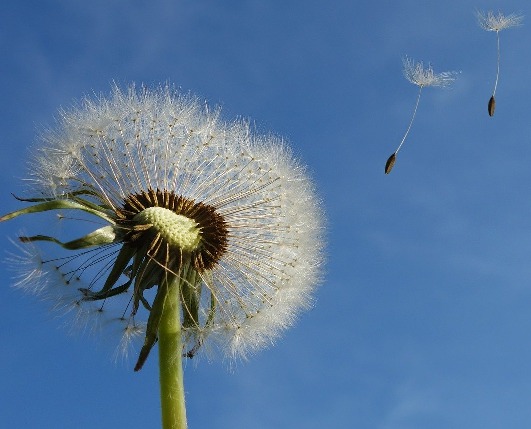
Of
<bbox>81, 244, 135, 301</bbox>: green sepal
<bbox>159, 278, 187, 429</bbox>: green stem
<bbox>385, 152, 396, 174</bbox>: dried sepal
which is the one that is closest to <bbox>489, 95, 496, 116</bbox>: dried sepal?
<bbox>385, 152, 396, 174</bbox>: dried sepal

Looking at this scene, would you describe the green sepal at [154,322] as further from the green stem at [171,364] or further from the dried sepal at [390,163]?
the dried sepal at [390,163]

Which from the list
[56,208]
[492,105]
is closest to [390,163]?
[492,105]

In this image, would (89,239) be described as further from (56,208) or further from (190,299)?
(190,299)

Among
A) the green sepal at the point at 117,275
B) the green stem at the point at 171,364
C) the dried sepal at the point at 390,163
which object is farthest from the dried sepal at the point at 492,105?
the green sepal at the point at 117,275

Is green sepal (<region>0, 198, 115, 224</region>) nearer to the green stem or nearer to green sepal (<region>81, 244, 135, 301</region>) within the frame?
green sepal (<region>81, 244, 135, 301</region>)

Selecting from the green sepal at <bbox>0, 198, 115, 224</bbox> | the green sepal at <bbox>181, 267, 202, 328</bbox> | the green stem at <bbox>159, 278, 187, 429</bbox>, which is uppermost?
the green sepal at <bbox>0, 198, 115, 224</bbox>

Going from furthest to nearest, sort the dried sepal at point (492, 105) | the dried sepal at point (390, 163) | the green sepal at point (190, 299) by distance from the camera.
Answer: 1. the green sepal at point (190, 299)
2. the dried sepal at point (390, 163)
3. the dried sepal at point (492, 105)
